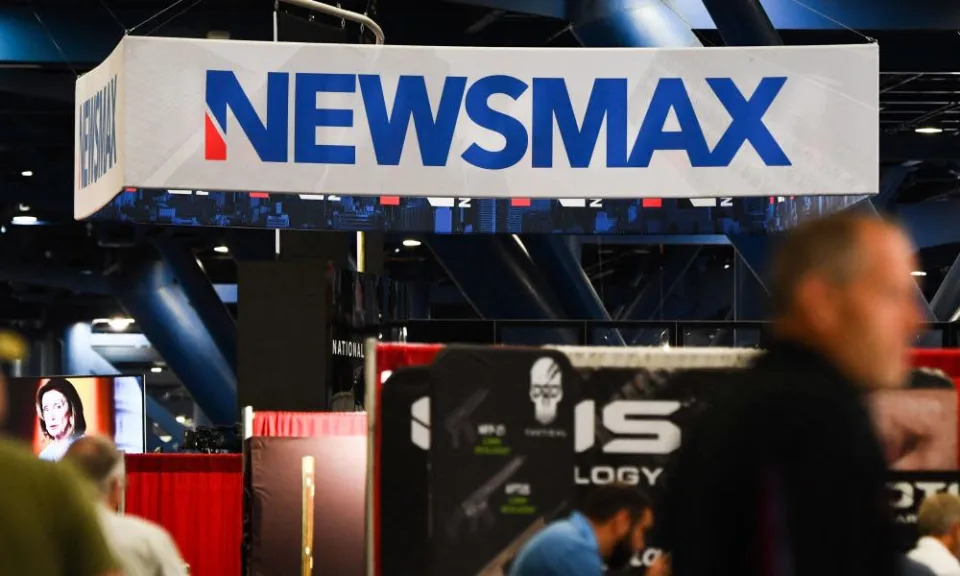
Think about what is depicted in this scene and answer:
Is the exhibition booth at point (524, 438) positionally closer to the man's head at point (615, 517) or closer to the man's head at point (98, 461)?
the man's head at point (615, 517)

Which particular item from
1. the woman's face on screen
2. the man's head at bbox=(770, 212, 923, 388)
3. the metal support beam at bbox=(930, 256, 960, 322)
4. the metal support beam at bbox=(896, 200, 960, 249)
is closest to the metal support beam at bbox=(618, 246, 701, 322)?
the metal support beam at bbox=(896, 200, 960, 249)

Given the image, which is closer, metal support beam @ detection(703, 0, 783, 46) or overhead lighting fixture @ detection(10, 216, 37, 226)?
metal support beam @ detection(703, 0, 783, 46)

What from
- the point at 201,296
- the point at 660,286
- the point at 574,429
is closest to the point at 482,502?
the point at 574,429

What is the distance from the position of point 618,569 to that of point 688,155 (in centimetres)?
442

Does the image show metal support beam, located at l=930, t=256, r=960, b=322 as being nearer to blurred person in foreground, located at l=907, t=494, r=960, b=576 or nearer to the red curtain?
the red curtain

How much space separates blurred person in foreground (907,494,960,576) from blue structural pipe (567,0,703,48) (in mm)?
10145

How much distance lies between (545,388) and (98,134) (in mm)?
5390

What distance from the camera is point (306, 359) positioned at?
530 inches

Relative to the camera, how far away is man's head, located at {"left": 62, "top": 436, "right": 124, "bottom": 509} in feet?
18.6

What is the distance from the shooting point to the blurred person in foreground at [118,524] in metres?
5.72

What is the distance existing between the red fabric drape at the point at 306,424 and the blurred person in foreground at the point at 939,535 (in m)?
6.74

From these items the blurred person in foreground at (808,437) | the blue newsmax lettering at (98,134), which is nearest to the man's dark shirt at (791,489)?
the blurred person in foreground at (808,437)

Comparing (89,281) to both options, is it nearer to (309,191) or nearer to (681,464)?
(309,191)

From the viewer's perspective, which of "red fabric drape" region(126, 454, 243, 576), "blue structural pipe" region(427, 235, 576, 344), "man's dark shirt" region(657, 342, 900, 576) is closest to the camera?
"man's dark shirt" region(657, 342, 900, 576)
